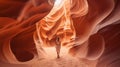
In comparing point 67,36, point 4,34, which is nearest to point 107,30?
point 67,36

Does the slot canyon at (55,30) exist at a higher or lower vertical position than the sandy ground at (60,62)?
higher

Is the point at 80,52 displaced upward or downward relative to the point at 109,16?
downward

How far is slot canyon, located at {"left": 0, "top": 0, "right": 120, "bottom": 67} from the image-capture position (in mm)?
926

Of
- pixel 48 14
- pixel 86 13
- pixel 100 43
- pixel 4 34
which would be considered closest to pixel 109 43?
pixel 100 43

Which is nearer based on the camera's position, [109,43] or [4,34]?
[4,34]

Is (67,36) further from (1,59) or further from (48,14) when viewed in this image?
(1,59)

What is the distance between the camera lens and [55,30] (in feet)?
3.15

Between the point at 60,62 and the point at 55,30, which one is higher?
the point at 55,30

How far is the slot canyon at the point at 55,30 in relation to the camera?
926 millimetres

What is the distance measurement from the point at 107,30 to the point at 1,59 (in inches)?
17.0

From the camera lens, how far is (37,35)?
0.96m

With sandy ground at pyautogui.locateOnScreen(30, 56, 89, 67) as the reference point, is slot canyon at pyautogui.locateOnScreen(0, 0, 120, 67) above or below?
above

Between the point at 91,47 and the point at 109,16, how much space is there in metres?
0.14

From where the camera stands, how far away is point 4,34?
3.09ft
